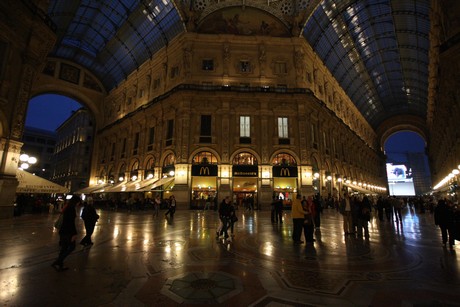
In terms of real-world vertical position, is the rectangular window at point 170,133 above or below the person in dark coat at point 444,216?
above

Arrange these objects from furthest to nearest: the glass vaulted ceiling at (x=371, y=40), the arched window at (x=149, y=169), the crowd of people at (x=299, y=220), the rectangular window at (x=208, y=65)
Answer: the glass vaulted ceiling at (x=371, y=40), the arched window at (x=149, y=169), the rectangular window at (x=208, y=65), the crowd of people at (x=299, y=220)

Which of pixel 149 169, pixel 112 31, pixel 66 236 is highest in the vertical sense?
pixel 112 31

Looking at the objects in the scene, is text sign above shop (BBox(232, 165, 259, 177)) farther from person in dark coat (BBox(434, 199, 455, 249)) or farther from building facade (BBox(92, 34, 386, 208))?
person in dark coat (BBox(434, 199, 455, 249))

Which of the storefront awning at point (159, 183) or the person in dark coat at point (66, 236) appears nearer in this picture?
the person in dark coat at point (66, 236)

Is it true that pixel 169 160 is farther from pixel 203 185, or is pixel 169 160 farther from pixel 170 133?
pixel 203 185

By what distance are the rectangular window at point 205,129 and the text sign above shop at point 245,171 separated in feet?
14.1

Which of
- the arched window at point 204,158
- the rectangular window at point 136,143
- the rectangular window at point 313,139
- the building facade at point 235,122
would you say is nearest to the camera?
the building facade at point 235,122

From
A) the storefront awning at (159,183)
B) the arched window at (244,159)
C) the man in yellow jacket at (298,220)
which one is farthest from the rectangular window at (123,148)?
the man in yellow jacket at (298,220)

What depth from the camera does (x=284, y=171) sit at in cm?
2636

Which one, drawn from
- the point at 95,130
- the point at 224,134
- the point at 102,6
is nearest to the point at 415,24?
the point at 224,134

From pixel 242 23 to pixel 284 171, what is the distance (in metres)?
18.0

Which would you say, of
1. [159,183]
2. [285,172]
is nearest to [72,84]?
[159,183]

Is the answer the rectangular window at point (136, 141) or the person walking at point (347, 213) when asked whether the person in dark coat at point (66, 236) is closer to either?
the person walking at point (347, 213)

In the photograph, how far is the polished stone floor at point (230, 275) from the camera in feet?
12.2
